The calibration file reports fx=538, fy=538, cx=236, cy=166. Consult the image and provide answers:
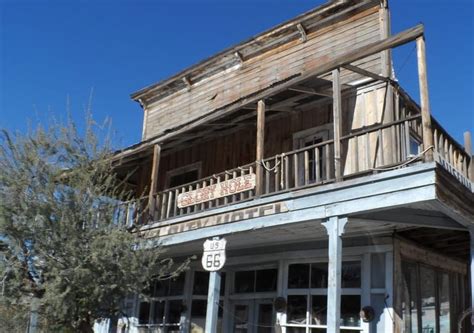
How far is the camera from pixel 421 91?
7375 mm

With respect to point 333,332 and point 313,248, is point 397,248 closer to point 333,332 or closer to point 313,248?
point 313,248

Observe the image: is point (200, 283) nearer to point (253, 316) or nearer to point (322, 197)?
point (253, 316)

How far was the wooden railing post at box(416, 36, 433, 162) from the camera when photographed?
725 centimetres

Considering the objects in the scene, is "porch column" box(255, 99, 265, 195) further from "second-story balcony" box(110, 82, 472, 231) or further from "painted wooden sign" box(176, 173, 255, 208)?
"painted wooden sign" box(176, 173, 255, 208)

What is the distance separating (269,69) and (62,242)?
7.25 m

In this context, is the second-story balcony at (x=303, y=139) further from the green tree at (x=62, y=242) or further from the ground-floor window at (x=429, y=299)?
the ground-floor window at (x=429, y=299)

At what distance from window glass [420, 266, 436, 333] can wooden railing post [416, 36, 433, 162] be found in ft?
13.5

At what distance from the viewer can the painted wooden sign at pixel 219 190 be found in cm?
984

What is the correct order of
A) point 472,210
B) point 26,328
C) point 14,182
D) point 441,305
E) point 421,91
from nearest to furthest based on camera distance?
point 421,91, point 472,210, point 14,182, point 441,305, point 26,328

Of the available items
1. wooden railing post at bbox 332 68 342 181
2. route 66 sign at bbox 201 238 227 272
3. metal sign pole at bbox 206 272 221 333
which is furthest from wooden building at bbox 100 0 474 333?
metal sign pole at bbox 206 272 221 333

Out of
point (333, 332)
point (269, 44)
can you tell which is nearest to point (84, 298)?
point (333, 332)

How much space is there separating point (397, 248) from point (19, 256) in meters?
6.88

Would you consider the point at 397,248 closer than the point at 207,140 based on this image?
Yes

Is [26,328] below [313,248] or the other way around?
below
